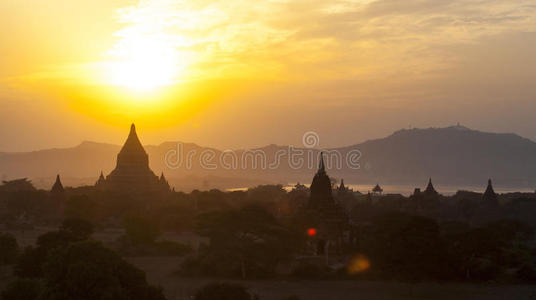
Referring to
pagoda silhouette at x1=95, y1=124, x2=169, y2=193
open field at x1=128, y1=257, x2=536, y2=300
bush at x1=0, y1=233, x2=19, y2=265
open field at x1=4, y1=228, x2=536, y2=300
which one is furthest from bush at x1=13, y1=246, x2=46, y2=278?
pagoda silhouette at x1=95, y1=124, x2=169, y2=193

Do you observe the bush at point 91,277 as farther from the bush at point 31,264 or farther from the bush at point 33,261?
the bush at point 31,264

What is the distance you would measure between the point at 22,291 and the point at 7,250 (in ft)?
48.5

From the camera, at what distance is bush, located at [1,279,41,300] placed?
24.1m

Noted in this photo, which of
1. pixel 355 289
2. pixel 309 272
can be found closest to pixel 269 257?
pixel 309 272

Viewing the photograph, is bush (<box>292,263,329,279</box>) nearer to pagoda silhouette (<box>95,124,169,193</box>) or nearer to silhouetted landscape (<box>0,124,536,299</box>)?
silhouetted landscape (<box>0,124,536,299</box>)

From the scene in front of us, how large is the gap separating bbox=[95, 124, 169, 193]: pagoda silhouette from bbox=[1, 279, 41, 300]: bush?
165 ft

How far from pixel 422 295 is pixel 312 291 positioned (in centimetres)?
551

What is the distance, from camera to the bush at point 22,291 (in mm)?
24141

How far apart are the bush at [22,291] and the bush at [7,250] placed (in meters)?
14.1

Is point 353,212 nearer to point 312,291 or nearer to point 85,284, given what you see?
point 312,291

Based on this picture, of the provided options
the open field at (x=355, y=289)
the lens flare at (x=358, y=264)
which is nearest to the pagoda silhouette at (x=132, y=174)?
the open field at (x=355, y=289)

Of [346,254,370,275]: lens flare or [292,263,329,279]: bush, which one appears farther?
[346,254,370,275]: lens flare

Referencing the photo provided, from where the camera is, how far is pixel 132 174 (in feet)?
253

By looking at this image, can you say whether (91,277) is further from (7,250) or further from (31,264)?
(7,250)
